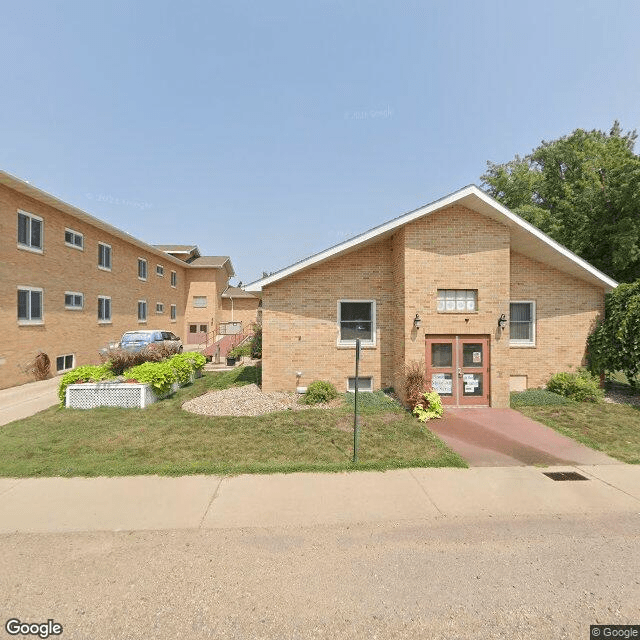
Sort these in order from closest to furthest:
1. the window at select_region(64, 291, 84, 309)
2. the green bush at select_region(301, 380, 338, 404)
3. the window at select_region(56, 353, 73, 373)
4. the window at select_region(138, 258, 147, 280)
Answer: the green bush at select_region(301, 380, 338, 404) → the window at select_region(56, 353, 73, 373) → the window at select_region(64, 291, 84, 309) → the window at select_region(138, 258, 147, 280)

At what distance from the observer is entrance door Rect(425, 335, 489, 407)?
9.70 metres

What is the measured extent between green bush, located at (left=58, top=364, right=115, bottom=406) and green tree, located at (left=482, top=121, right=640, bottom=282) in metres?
24.0

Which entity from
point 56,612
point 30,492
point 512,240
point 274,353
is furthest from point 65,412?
point 512,240

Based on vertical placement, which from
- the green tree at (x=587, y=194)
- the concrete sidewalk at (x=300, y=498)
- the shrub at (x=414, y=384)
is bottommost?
the concrete sidewalk at (x=300, y=498)

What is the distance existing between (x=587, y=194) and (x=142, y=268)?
97.2 feet

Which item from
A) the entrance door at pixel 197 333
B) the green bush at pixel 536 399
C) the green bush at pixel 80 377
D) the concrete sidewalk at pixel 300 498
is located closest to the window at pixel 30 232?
the green bush at pixel 80 377

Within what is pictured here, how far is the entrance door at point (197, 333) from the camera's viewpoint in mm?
31547

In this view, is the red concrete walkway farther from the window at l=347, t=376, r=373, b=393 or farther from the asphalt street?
the window at l=347, t=376, r=373, b=393

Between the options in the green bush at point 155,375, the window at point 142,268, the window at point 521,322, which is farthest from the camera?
the window at point 142,268

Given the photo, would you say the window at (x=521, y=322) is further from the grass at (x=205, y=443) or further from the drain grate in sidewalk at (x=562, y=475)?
the drain grate in sidewalk at (x=562, y=475)

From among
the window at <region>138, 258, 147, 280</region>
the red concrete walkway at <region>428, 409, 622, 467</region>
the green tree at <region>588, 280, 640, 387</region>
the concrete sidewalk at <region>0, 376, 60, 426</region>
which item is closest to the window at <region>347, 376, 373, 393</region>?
the red concrete walkway at <region>428, 409, 622, 467</region>

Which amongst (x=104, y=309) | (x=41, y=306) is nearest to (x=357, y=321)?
(x=41, y=306)

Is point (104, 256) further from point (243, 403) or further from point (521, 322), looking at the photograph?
point (521, 322)

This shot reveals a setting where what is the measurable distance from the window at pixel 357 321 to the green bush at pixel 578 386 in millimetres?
6359
